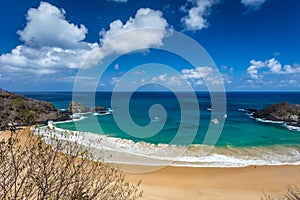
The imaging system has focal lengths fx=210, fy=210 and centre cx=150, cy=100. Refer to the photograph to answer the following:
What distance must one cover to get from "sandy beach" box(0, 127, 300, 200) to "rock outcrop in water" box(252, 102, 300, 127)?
917 inches

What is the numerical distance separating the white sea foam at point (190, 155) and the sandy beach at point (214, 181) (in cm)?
116

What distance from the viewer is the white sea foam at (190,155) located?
1405 cm

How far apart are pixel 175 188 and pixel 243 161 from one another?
7.23 meters

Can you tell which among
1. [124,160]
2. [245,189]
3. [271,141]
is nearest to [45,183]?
[245,189]

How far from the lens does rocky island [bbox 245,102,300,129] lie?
107 feet

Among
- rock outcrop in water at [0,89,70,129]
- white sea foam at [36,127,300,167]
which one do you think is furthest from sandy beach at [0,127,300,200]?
rock outcrop in water at [0,89,70,129]

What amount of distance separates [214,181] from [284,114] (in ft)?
100

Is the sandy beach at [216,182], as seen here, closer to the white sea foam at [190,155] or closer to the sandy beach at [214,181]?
the sandy beach at [214,181]

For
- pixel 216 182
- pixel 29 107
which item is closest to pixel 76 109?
pixel 29 107

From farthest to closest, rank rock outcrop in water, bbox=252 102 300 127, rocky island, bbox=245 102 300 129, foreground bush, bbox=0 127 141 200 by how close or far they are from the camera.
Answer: rock outcrop in water, bbox=252 102 300 127 < rocky island, bbox=245 102 300 129 < foreground bush, bbox=0 127 141 200

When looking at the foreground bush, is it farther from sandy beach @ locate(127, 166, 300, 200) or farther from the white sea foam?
the white sea foam

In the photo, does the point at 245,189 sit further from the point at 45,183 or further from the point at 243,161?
the point at 45,183

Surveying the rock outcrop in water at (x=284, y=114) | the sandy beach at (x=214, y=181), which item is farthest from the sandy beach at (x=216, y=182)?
the rock outcrop in water at (x=284, y=114)

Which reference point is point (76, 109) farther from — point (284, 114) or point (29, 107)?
point (284, 114)
